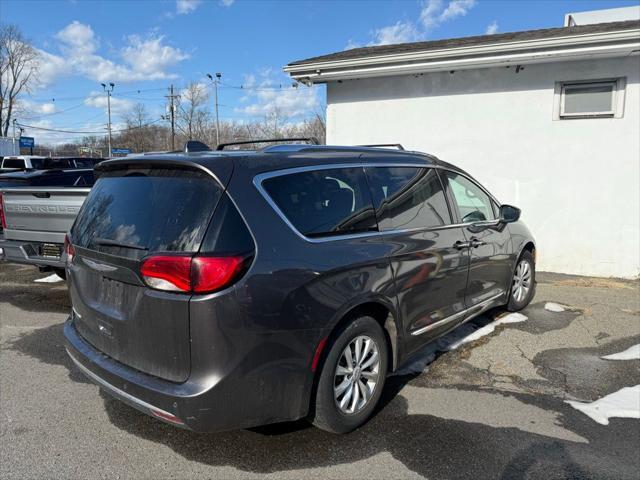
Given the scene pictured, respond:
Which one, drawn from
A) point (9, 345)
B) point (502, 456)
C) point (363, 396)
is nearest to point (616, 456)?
point (502, 456)

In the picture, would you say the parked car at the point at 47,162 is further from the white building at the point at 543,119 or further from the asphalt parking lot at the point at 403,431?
the asphalt parking lot at the point at 403,431

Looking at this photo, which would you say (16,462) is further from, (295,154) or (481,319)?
(481,319)

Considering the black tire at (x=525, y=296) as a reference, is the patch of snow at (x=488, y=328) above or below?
below

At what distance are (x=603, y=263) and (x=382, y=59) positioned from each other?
4.88m

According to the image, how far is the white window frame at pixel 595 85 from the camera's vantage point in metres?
7.08

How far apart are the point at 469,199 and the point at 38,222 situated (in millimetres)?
4932

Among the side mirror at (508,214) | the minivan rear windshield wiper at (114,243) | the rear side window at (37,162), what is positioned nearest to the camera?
the minivan rear windshield wiper at (114,243)

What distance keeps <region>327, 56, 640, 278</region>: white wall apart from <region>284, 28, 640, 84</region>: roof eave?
1.05 feet

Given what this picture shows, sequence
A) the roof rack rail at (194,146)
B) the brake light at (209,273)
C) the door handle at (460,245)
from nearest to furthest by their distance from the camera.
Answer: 1. the brake light at (209,273)
2. the roof rack rail at (194,146)
3. the door handle at (460,245)

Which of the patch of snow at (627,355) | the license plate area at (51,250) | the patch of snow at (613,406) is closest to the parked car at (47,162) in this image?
the license plate area at (51,250)

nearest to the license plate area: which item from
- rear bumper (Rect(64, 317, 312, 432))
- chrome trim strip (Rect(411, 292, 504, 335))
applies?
rear bumper (Rect(64, 317, 312, 432))

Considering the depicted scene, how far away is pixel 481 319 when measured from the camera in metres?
5.43

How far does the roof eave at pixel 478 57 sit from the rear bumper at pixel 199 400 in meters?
6.48

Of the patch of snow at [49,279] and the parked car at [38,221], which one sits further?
the patch of snow at [49,279]
